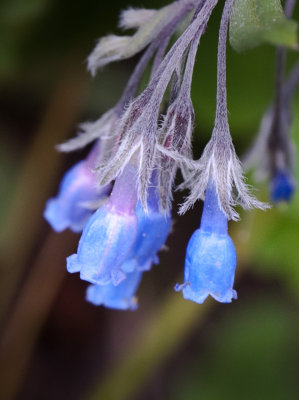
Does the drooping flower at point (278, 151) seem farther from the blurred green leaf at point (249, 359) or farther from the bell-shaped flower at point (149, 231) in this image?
the blurred green leaf at point (249, 359)

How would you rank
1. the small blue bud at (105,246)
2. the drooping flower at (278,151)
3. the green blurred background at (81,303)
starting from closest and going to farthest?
the small blue bud at (105,246) < the drooping flower at (278,151) < the green blurred background at (81,303)

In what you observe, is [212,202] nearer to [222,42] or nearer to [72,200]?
[222,42]

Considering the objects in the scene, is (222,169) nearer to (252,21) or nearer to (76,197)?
(252,21)

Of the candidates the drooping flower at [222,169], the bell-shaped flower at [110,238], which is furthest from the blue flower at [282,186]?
the bell-shaped flower at [110,238]

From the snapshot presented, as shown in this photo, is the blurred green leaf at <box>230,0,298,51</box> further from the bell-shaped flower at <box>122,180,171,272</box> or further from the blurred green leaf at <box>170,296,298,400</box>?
the blurred green leaf at <box>170,296,298,400</box>

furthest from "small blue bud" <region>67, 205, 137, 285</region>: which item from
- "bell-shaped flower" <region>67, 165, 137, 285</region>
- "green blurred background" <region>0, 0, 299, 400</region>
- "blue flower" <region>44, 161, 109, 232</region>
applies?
"green blurred background" <region>0, 0, 299, 400</region>

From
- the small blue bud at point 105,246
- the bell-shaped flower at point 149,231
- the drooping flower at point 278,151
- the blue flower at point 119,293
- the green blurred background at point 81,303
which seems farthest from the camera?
the green blurred background at point 81,303
